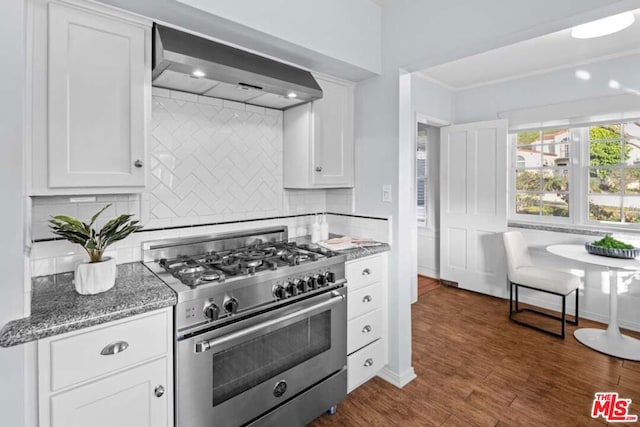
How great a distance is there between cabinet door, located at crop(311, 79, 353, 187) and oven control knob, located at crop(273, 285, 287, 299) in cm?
94

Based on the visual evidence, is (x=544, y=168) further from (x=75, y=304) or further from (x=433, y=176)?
(x=75, y=304)

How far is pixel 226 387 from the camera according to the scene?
5.18ft

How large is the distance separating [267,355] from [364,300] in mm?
810

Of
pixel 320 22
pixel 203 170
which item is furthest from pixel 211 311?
pixel 320 22

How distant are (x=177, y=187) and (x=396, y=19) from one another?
75.4 inches

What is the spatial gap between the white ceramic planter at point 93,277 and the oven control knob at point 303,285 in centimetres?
90

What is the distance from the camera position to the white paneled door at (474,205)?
13.1 ft

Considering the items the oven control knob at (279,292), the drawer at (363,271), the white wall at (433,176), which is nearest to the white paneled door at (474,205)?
the white wall at (433,176)

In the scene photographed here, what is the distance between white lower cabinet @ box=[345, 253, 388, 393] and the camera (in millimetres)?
2182

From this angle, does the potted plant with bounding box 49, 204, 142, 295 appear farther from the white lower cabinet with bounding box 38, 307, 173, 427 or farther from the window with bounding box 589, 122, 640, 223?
the window with bounding box 589, 122, 640, 223

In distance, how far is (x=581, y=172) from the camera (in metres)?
3.69

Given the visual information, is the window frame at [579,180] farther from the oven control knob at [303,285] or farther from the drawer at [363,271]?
the oven control knob at [303,285]

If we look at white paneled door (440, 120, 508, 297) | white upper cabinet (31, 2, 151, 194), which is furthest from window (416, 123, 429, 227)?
white upper cabinet (31, 2, 151, 194)

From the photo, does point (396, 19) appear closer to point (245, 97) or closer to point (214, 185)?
point (245, 97)
